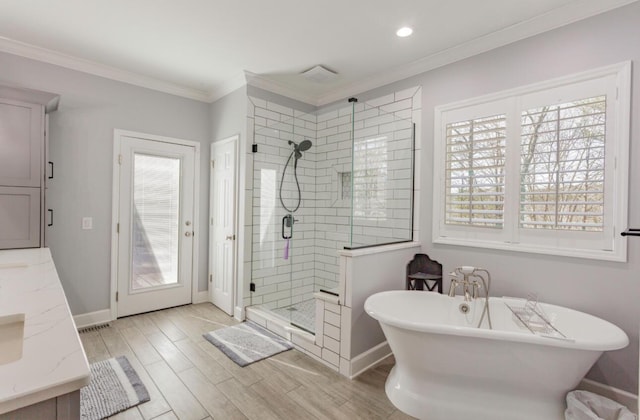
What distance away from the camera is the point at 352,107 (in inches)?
113

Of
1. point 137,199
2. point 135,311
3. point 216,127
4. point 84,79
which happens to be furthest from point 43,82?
point 135,311

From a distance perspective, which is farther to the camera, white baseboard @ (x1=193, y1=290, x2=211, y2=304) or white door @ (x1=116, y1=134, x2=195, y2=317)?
white baseboard @ (x1=193, y1=290, x2=211, y2=304)

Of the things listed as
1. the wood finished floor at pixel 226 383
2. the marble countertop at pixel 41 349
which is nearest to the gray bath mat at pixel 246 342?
the wood finished floor at pixel 226 383

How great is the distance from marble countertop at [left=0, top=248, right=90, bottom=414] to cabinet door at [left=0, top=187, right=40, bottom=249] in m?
1.15

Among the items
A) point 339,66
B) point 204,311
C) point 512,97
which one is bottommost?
point 204,311

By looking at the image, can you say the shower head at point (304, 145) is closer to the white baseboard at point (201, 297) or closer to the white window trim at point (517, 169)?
the white window trim at point (517, 169)

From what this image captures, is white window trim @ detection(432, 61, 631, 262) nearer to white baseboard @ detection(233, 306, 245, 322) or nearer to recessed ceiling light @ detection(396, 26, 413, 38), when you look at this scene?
recessed ceiling light @ detection(396, 26, 413, 38)

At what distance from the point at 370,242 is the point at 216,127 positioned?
2.46 m

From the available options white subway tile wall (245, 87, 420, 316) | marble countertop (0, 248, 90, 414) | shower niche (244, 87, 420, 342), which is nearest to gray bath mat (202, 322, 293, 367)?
shower niche (244, 87, 420, 342)

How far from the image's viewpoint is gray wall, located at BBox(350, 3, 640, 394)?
195cm

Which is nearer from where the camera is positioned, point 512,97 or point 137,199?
point 512,97

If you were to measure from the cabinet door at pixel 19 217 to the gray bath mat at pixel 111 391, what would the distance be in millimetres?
1136

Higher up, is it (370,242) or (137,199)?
(137,199)

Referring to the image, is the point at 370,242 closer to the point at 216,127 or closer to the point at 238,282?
the point at 238,282
